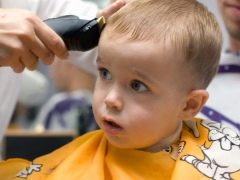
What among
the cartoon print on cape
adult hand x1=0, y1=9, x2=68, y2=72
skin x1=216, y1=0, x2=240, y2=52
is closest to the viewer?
adult hand x1=0, y1=9, x2=68, y2=72

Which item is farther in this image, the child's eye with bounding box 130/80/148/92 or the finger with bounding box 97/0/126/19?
the finger with bounding box 97/0/126/19

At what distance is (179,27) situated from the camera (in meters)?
0.96

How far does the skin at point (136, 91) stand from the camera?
943 mm

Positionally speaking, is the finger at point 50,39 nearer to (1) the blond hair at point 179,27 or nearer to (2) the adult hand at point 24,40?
(2) the adult hand at point 24,40

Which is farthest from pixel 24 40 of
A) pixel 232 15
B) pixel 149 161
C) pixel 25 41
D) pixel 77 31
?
pixel 232 15

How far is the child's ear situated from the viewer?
1.00 meters

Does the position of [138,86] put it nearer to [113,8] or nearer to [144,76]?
[144,76]

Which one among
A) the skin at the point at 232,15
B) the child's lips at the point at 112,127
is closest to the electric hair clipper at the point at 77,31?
the child's lips at the point at 112,127

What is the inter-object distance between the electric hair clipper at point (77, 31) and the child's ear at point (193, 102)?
20cm

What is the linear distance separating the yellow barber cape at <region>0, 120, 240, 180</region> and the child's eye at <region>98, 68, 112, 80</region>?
154mm

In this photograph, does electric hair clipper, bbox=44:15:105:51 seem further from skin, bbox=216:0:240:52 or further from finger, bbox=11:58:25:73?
skin, bbox=216:0:240:52

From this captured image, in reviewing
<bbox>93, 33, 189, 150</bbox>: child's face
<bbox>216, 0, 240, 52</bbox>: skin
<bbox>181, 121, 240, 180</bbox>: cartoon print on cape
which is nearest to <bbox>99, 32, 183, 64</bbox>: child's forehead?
<bbox>93, 33, 189, 150</bbox>: child's face

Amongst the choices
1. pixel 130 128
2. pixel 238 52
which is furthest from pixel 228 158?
pixel 238 52

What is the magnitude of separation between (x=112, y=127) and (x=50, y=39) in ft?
0.63
